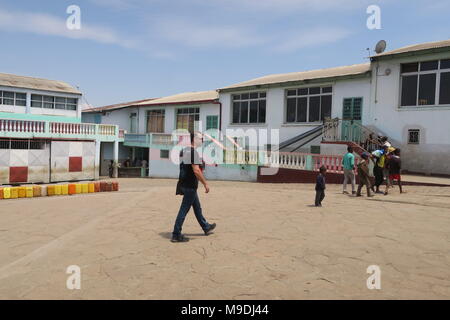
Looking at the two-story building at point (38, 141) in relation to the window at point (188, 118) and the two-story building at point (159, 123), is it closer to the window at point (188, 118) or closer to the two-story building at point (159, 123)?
the two-story building at point (159, 123)

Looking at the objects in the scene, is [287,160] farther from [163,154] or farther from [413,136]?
[163,154]

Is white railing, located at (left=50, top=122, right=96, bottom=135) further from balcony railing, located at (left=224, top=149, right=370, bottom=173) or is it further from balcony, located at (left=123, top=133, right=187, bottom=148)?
→ balcony railing, located at (left=224, top=149, right=370, bottom=173)

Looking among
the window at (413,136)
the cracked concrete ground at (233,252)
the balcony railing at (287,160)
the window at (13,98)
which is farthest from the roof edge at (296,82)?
the window at (13,98)

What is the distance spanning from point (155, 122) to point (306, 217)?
23626mm

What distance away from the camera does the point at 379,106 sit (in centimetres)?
1688

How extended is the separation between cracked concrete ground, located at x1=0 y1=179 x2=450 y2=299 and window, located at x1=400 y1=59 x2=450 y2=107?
8.50 metres

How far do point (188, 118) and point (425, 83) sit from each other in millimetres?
16510

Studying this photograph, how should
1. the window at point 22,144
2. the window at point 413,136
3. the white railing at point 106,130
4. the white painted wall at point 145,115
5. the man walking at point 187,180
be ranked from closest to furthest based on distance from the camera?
the man walking at point 187,180 < the window at point 413,136 < the window at point 22,144 < the white railing at point 106,130 < the white painted wall at point 145,115

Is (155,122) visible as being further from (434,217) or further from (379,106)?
(434,217)

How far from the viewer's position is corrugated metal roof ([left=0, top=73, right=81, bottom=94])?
2954 centimetres

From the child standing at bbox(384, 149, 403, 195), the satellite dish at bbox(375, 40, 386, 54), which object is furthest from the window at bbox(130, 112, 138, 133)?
the child standing at bbox(384, 149, 403, 195)

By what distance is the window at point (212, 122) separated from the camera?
24.8 meters

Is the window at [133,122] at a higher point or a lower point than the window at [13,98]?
lower

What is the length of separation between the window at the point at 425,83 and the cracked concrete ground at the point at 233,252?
27.9 feet
